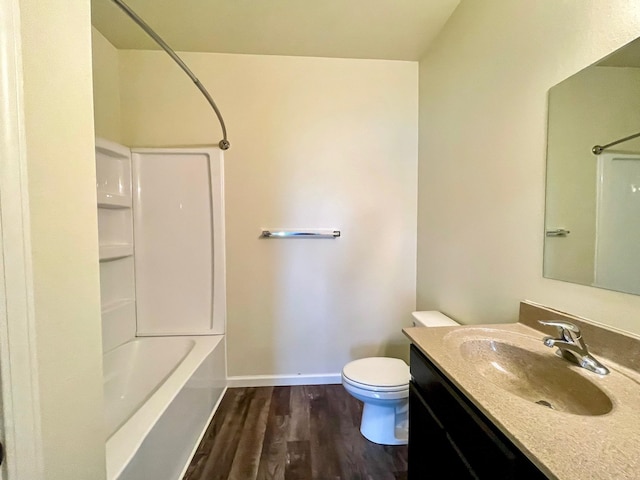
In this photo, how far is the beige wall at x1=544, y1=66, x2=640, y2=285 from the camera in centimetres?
90

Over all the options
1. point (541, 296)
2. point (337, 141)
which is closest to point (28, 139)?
point (541, 296)

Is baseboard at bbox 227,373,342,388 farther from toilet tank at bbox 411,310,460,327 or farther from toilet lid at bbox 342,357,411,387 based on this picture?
toilet tank at bbox 411,310,460,327

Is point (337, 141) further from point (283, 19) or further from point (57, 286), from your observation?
point (57, 286)

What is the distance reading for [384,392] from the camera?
1.58 m

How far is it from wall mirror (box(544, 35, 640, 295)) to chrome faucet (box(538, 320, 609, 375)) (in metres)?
0.20

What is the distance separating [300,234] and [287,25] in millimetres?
1426

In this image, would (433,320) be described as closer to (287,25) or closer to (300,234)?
(300,234)

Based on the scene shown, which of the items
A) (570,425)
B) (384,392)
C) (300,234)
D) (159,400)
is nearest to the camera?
(570,425)

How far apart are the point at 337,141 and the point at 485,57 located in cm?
108

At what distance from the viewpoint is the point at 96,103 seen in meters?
1.92

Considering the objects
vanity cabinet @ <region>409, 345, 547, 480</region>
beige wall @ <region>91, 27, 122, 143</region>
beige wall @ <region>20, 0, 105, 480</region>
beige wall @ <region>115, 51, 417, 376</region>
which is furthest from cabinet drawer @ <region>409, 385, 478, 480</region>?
beige wall @ <region>91, 27, 122, 143</region>

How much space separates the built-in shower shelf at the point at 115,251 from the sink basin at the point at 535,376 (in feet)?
6.91

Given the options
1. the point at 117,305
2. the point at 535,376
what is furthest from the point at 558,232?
the point at 117,305

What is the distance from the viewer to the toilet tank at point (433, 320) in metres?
1.72
